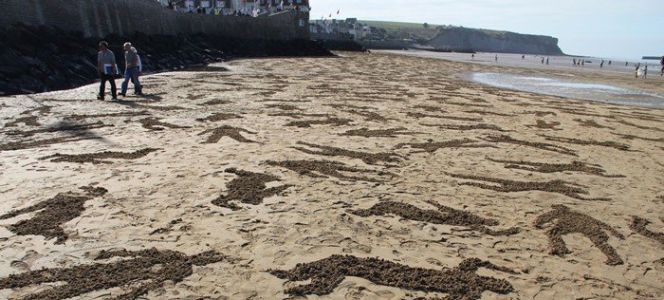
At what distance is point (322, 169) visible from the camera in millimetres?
7488

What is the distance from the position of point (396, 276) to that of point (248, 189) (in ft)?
9.46

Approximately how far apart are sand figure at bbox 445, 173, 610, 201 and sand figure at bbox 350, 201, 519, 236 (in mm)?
1319

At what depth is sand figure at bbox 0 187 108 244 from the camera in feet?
16.0

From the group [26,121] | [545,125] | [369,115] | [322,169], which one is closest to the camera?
[322,169]

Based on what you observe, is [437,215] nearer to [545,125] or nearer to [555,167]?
[555,167]

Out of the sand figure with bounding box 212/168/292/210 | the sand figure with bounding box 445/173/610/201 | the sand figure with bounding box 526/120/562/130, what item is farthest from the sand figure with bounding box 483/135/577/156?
the sand figure with bounding box 212/168/292/210

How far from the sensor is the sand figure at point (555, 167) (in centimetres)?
798

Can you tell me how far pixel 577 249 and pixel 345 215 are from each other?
2.71m

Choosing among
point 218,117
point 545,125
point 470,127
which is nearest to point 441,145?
point 470,127

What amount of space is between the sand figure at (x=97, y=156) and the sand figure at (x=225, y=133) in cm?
144

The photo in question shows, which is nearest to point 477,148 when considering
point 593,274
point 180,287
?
point 593,274

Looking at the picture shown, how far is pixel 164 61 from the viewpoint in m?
27.6

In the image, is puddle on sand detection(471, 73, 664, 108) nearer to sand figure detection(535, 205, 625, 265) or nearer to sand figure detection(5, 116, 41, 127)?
sand figure detection(535, 205, 625, 265)

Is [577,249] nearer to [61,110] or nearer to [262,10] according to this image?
[61,110]
